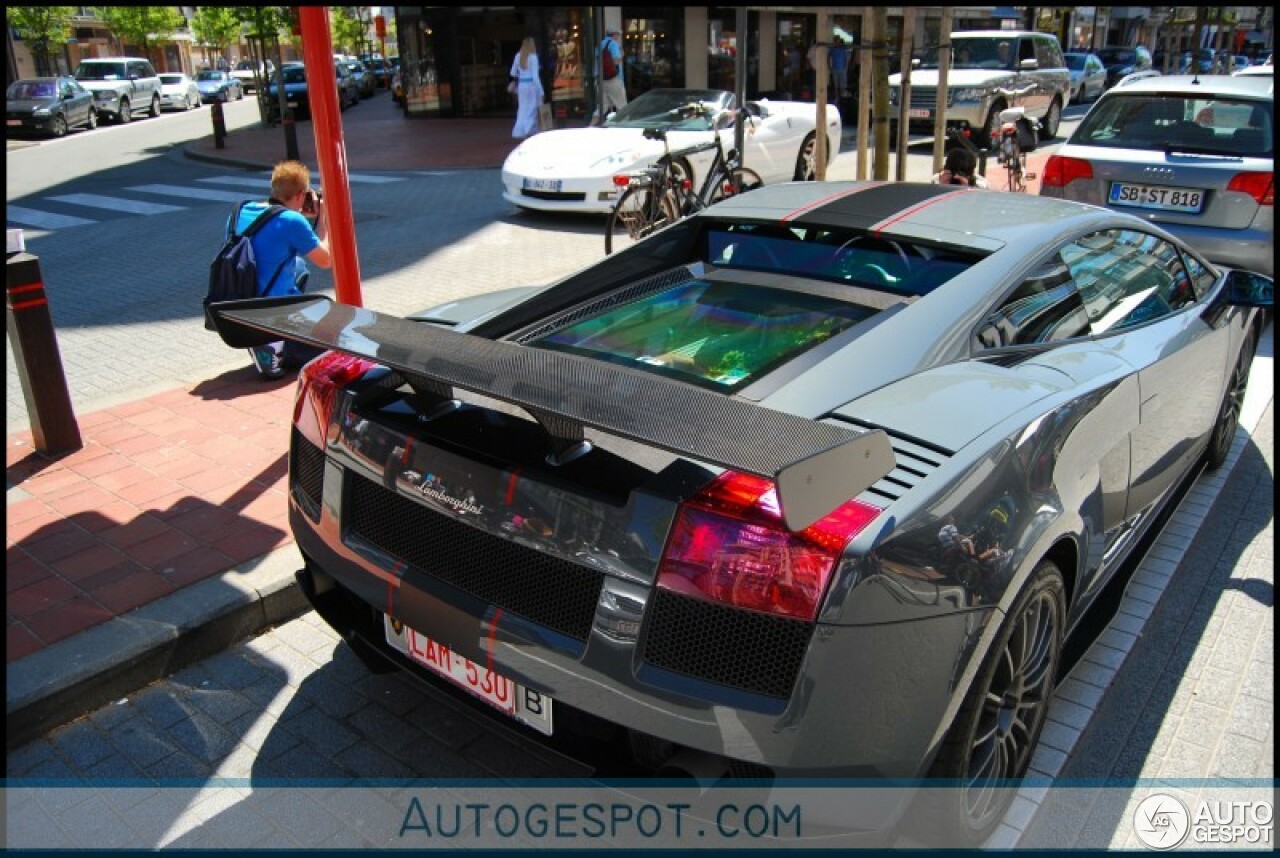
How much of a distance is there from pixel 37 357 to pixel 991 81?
16866mm

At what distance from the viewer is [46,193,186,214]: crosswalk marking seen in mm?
13202

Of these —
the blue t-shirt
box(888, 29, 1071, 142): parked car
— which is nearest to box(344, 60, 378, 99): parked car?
box(888, 29, 1071, 142): parked car

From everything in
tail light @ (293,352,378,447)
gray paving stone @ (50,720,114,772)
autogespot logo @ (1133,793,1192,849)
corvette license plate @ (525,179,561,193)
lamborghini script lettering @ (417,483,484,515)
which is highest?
tail light @ (293,352,378,447)

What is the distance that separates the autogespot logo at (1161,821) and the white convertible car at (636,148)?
9157mm

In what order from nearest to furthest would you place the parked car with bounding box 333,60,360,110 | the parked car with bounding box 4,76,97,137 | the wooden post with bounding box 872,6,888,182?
the wooden post with bounding box 872,6,888,182 < the parked car with bounding box 4,76,97,137 < the parked car with bounding box 333,60,360,110

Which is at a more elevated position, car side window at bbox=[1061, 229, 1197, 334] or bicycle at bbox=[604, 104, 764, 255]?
car side window at bbox=[1061, 229, 1197, 334]

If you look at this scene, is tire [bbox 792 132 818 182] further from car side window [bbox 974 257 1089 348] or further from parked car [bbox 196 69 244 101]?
parked car [bbox 196 69 244 101]

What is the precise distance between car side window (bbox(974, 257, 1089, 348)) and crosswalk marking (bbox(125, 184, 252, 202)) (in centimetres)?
1318

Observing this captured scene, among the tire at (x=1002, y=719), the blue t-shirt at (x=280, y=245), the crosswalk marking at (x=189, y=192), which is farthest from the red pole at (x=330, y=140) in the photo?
the crosswalk marking at (x=189, y=192)

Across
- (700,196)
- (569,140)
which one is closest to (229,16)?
Answer: (569,140)

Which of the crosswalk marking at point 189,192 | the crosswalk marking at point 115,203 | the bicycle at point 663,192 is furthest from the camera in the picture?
the crosswalk marking at point 189,192

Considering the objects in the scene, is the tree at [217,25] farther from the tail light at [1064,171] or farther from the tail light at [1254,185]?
the tail light at [1254,185]

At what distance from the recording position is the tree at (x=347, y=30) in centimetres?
5778

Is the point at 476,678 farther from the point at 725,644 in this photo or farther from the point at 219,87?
the point at 219,87
